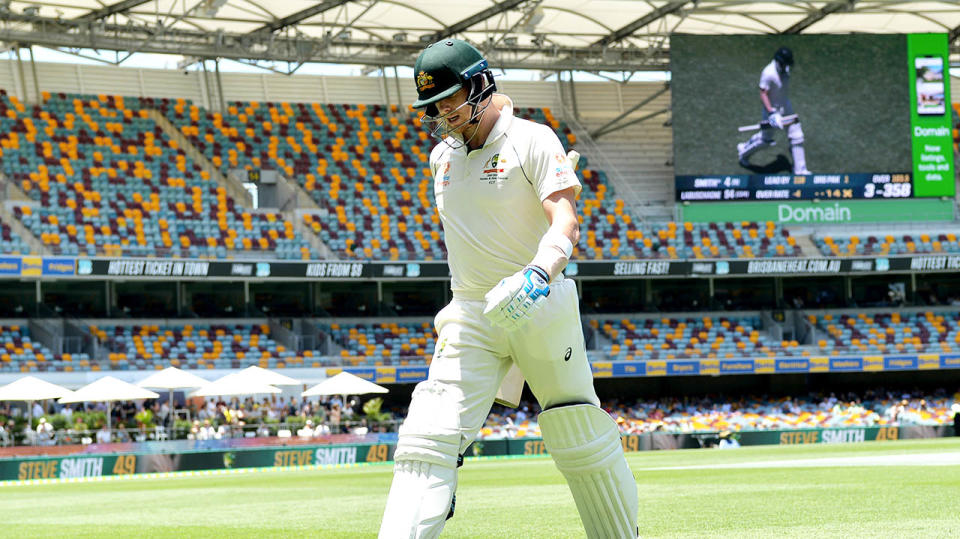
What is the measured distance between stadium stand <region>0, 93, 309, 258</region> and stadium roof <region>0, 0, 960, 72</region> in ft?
9.70

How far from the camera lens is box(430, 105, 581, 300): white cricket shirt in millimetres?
5188

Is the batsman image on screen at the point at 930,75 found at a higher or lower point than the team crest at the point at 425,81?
higher

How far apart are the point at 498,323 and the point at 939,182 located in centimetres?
4071

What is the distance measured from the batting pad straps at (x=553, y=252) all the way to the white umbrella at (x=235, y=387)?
2497cm

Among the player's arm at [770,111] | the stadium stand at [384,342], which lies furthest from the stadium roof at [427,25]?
the stadium stand at [384,342]

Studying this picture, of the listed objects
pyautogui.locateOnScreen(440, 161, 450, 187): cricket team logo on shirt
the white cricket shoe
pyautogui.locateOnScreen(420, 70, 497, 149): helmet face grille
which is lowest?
pyautogui.locateOnScreen(440, 161, 450, 187): cricket team logo on shirt

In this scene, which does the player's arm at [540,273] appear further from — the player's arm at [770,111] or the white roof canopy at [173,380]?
the player's arm at [770,111]

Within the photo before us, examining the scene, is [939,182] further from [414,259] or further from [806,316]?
[414,259]

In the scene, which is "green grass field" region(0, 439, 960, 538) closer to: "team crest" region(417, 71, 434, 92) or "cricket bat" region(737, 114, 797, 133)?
"team crest" region(417, 71, 434, 92)

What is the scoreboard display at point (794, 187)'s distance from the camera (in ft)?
136

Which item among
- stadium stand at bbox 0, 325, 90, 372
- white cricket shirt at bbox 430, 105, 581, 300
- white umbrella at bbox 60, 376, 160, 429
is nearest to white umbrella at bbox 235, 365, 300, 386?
white umbrella at bbox 60, 376, 160, 429

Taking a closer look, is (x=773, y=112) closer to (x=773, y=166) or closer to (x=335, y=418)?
(x=773, y=166)

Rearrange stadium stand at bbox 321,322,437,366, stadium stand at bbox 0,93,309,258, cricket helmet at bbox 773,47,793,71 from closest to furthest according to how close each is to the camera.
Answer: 1. stadium stand at bbox 0,93,309,258
2. stadium stand at bbox 321,322,437,366
3. cricket helmet at bbox 773,47,793,71

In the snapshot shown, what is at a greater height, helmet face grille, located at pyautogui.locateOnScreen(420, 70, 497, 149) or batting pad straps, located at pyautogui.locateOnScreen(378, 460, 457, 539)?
helmet face grille, located at pyautogui.locateOnScreen(420, 70, 497, 149)
